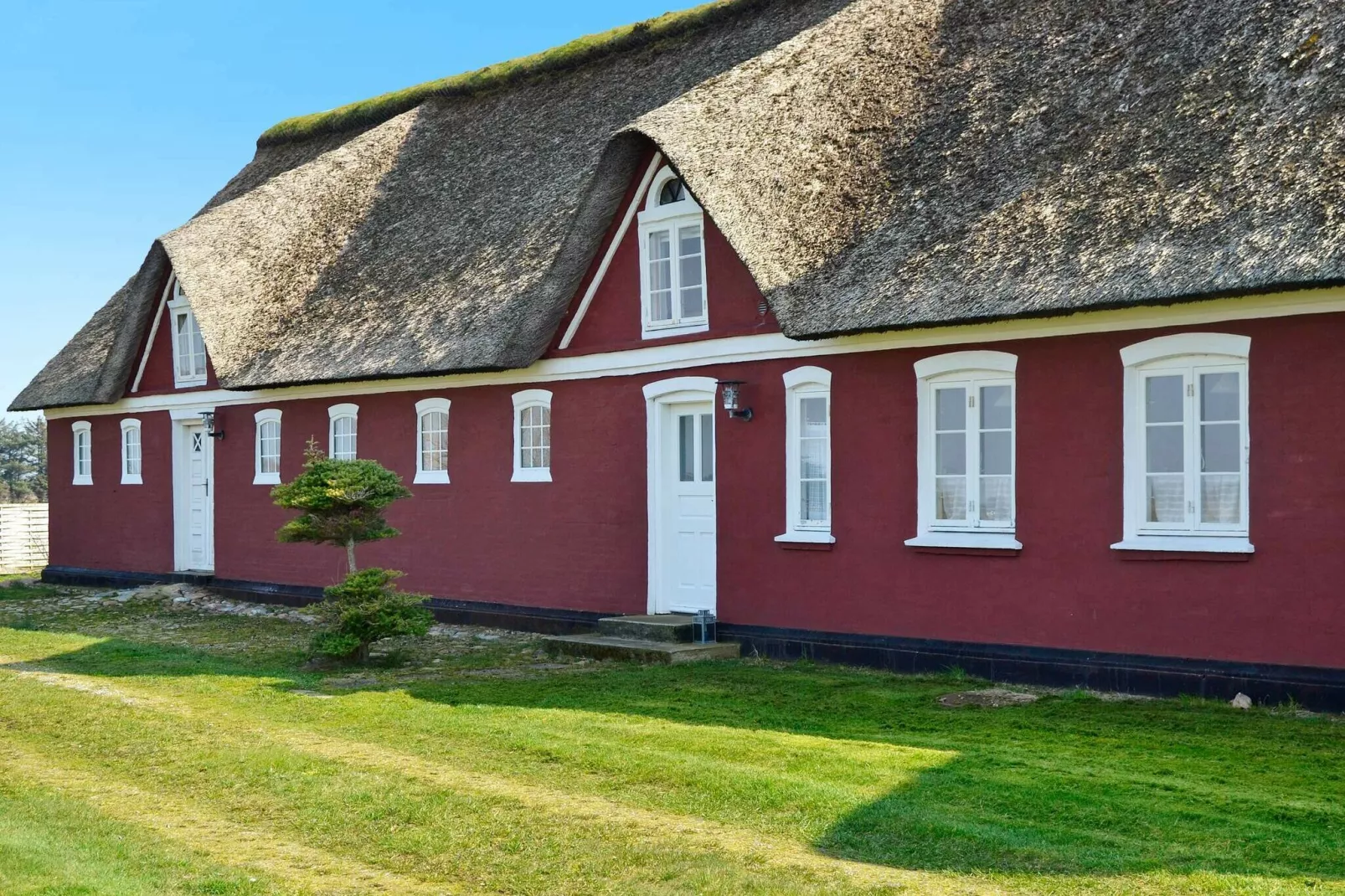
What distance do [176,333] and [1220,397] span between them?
17.7 meters

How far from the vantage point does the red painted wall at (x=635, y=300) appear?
15.4 meters

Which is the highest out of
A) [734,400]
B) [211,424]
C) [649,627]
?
[734,400]

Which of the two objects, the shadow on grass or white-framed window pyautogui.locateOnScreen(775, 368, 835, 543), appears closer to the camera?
the shadow on grass

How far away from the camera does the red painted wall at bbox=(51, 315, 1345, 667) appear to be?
11.3 metres

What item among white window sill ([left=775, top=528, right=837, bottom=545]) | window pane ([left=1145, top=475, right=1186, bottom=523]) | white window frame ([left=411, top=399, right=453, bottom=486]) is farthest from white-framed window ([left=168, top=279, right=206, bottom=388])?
window pane ([left=1145, top=475, right=1186, bottom=523])

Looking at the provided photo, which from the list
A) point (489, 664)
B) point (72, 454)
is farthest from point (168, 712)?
point (72, 454)

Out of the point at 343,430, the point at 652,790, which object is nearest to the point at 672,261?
the point at 343,430

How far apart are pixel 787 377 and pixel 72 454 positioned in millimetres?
17603

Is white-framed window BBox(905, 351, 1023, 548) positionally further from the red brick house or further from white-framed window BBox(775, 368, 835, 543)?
white-framed window BBox(775, 368, 835, 543)

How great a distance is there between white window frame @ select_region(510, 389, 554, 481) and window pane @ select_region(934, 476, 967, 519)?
5640 mm

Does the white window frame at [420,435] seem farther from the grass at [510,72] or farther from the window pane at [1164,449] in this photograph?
the window pane at [1164,449]

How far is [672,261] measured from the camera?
53.5 ft

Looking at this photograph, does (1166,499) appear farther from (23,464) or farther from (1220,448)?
(23,464)

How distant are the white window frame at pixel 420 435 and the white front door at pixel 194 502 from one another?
5889 mm
